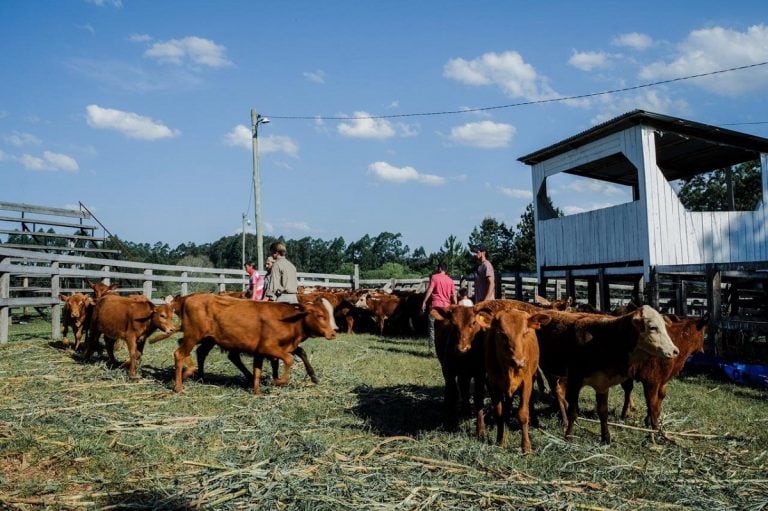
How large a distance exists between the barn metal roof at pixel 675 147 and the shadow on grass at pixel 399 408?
30.8 ft

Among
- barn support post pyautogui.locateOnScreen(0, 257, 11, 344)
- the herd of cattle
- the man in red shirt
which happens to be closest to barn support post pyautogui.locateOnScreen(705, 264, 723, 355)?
the herd of cattle

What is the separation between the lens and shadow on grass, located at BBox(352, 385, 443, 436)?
6414mm

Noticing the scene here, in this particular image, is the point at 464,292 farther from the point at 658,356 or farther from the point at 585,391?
the point at 658,356

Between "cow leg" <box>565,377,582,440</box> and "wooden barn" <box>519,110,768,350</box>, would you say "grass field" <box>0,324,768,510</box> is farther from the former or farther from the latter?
"wooden barn" <box>519,110,768,350</box>

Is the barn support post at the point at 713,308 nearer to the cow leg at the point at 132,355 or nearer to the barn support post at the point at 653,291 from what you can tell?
the barn support post at the point at 653,291

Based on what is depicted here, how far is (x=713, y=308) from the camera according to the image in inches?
414

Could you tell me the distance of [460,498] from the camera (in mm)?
4398

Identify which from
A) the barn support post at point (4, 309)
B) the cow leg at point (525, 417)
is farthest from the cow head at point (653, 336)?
the barn support post at point (4, 309)

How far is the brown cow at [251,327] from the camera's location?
8.47 m

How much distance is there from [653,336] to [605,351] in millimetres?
536

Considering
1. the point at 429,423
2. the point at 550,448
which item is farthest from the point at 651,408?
the point at 429,423

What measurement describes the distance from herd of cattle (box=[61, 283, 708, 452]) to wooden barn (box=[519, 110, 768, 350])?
240 inches

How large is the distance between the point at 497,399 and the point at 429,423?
3.54 feet

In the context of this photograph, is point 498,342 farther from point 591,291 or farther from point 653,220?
point 591,291
